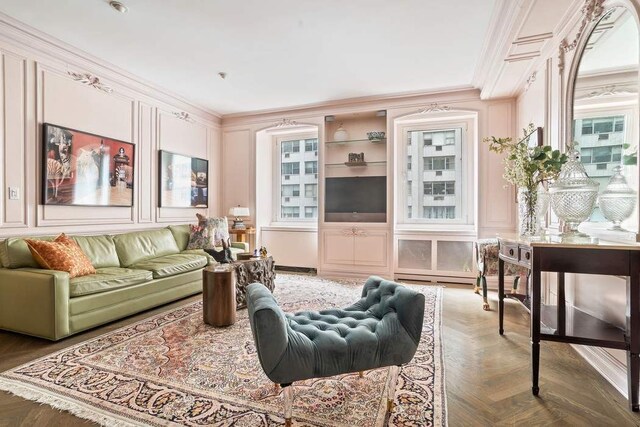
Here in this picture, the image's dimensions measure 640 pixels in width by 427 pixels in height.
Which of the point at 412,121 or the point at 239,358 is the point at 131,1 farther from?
the point at 412,121

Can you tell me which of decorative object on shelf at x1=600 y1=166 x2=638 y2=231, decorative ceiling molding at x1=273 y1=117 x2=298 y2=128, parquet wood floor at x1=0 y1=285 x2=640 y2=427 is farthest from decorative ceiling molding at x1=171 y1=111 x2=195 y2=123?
decorative object on shelf at x1=600 y1=166 x2=638 y2=231

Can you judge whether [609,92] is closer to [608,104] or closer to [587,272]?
[608,104]

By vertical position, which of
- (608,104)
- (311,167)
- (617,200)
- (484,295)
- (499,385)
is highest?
(311,167)

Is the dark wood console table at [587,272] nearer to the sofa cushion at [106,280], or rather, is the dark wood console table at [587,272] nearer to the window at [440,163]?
the window at [440,163]

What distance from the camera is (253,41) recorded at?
3.25m

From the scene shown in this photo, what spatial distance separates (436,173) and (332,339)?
4105 millimetres

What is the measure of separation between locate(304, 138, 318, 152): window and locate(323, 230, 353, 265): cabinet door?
1.66 metres

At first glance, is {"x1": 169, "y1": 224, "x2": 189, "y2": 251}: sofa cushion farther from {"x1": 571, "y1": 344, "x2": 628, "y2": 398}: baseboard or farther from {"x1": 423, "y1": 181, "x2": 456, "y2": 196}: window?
{"x1": 571, "y1": 344, "x2": 628, "y2": 398}: baseboard

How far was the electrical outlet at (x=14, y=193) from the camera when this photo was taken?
9.80 ft

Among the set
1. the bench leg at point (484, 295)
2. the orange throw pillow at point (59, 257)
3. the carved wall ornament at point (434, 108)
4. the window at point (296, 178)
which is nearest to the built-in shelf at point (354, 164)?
the window at point (296, 178)

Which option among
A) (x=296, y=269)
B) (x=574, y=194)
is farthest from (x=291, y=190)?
(x=574, y=194)

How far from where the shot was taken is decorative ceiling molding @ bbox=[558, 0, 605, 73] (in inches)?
84.9

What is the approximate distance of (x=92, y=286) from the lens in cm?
272

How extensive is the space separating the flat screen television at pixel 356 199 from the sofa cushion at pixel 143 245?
2.43m
